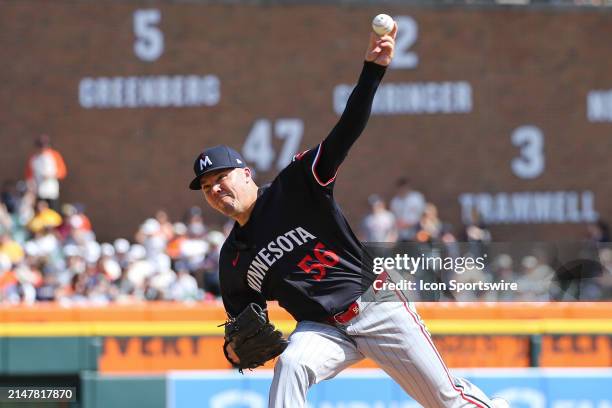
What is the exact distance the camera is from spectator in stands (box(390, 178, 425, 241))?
1631cm

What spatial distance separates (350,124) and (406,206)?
12002 millimetres

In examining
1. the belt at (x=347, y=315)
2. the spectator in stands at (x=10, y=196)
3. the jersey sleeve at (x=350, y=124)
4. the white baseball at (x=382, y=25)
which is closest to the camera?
the white baseball at (x=382, y=25)

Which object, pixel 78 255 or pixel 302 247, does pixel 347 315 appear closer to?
pixel 302 247

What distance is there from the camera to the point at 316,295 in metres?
5.62

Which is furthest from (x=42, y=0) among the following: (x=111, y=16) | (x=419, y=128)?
(x=419, y=128)

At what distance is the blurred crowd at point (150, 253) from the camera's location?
26.8ft

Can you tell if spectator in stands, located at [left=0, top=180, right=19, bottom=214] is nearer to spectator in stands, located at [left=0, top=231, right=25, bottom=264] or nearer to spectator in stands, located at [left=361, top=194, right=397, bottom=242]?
spectator in stands, located at [left=0, top=231, right=25, bottom=264]

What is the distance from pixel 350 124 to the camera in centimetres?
528

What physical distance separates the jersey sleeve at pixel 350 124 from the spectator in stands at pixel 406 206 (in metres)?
10.5

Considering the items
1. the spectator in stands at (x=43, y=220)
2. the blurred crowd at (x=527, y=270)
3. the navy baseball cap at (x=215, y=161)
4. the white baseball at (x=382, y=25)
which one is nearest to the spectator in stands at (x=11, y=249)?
the spectator in stands at (x=43, y=220)

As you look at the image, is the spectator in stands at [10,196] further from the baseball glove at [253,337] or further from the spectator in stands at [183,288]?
the baseball glove at [253,337]

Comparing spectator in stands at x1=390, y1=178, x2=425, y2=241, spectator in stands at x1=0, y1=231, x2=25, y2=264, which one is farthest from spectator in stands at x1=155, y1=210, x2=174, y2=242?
spectator in stands at x1=390, y1=178, x2=425, y2=241

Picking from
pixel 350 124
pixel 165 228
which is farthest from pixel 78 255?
pixel 350 124

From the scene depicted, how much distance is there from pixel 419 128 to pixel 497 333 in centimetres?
975
